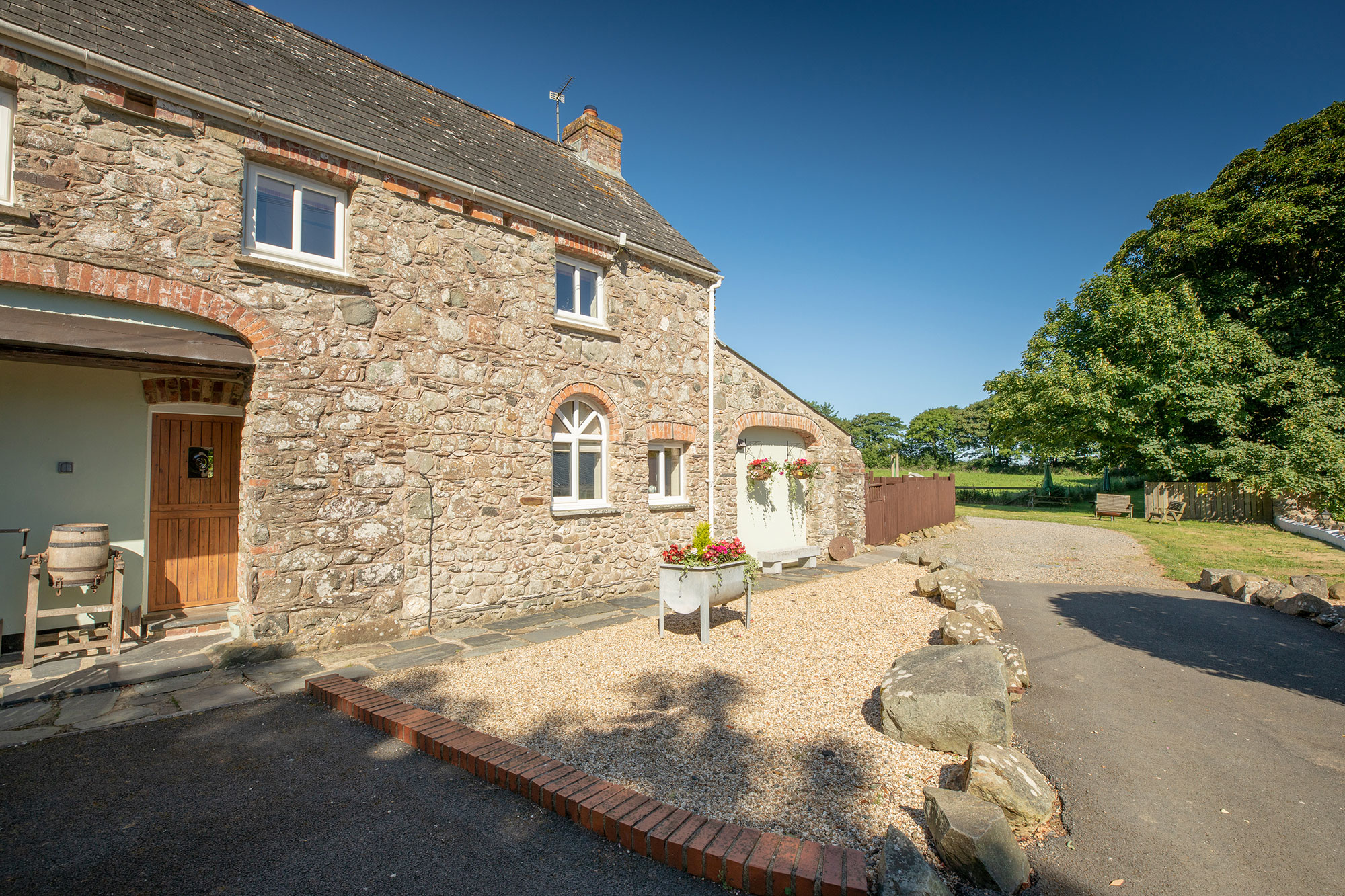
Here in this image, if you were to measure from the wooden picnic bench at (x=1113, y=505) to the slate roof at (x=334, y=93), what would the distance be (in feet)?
69.1

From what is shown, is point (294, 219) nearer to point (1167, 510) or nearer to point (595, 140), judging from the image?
point (595, 140)

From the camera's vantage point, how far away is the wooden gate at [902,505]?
15188mm

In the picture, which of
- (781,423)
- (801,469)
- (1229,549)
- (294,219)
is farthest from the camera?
(1229,549)

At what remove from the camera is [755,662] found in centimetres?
609

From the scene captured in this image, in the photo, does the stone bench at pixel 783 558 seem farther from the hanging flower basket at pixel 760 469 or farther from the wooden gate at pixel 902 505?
the wooden gate at pixel 902 505

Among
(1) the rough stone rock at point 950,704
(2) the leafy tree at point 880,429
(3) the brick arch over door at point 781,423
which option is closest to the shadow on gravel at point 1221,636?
(1) the rough stone rock at point 950,704

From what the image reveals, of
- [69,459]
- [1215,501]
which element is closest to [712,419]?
[69,459]

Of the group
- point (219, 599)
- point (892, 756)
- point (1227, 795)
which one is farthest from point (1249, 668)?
point (219, 599)

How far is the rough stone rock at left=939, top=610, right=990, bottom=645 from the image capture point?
6199 millimetres

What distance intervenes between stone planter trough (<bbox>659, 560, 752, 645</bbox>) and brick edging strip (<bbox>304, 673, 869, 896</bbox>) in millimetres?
2833

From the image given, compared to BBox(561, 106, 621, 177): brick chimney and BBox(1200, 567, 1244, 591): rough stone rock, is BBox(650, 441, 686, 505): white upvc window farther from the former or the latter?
BBox(1200, 567, 1244, 591): rough stone rock

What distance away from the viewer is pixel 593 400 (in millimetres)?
9125

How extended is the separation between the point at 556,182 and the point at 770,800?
9.24 meters

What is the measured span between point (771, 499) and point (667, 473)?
3132 millimetres
